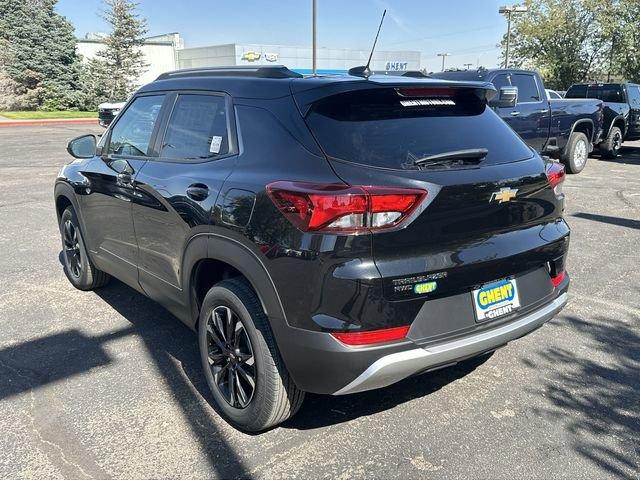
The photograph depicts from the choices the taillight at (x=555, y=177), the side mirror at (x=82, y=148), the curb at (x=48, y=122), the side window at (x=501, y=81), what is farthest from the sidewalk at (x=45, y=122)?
the taillight at (x=555, y=177)

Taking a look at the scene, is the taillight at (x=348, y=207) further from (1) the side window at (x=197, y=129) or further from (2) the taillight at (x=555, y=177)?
(2) the taillight at (x=555, y=177)

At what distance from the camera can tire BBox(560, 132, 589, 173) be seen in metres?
11.4

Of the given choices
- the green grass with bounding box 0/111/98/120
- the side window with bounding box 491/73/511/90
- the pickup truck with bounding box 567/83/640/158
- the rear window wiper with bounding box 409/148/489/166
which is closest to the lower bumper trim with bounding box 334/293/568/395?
the rear window wiper with bounding box 409/148/489/166

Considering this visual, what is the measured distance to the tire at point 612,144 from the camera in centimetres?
1426

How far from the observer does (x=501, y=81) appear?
993 cm

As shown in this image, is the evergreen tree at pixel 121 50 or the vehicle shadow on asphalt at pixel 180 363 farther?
the evergreen tree at pixel 121 50

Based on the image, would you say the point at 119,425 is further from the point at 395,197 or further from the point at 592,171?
the point at 592,171

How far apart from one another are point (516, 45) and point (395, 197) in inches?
1642

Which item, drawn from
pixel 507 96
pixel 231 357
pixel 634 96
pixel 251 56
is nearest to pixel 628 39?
pixel 634 96

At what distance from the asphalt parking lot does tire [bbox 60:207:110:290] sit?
0.19 meters

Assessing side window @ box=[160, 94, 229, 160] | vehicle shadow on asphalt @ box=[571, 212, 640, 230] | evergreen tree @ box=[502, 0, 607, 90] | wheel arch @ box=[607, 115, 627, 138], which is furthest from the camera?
evergreen tree @ box=[502, 0, 607, 90]

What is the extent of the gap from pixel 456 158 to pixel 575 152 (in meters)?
10.2

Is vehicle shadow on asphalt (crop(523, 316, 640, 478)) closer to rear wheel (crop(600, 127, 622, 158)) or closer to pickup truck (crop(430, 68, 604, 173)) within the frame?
pickup truck (crop(430, 68, 604, 173))

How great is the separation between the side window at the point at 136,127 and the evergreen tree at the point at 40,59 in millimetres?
33387
